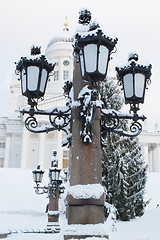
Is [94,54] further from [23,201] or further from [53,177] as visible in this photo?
[23,201]

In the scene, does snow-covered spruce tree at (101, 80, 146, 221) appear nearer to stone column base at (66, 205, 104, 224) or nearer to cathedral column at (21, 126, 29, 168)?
stone column base at (66, 205, 104, 224)

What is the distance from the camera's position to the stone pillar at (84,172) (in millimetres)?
3365

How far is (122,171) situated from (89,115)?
11586 mm

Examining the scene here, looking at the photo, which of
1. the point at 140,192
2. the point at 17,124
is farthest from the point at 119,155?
the point at 17,124

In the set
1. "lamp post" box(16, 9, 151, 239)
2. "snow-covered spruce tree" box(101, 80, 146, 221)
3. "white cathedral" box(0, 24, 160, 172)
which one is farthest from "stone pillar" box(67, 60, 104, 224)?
"white cathedral" box(0, 24, 160, 172)

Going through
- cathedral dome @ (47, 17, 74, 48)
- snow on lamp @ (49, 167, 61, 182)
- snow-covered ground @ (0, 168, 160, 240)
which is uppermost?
cathedral dome @ (47, 17, 74, 48)

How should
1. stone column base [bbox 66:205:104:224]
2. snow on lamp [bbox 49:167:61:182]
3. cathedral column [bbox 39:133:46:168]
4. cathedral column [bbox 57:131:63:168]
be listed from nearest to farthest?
→ stone column base [bbox 66:205:104:224]
snow on lamp [bbox 49:167:61:182]
cathedral column [bbox 57:131:63:168]
cathedral column [bbox 39:133:46:168]

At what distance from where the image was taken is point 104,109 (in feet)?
13.1

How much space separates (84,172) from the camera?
3.50 meters

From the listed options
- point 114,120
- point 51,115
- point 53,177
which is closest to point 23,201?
point 53,177

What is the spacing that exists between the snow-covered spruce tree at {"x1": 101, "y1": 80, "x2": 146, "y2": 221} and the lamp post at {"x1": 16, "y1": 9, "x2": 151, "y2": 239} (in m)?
9.43

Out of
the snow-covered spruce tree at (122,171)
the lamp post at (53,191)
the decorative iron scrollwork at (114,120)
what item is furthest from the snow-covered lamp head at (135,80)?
the snow-covered spruce tree at (122,171)

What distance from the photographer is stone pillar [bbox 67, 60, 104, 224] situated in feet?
11.0

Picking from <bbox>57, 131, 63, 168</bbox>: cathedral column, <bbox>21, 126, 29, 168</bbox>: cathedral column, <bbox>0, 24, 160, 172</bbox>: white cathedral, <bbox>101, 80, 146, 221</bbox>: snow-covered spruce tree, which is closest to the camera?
<bbox>101, 80, 146, 221</bbox>: snow-covered spruce tree
